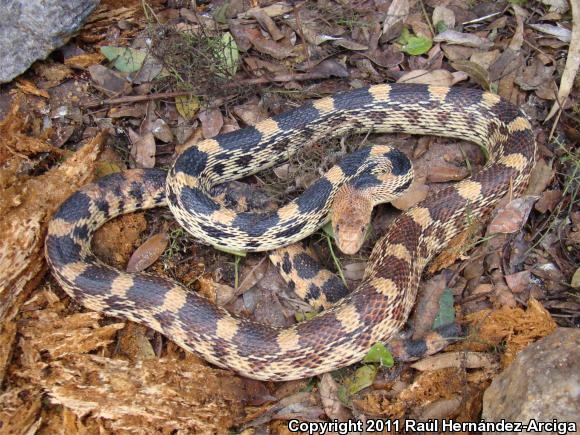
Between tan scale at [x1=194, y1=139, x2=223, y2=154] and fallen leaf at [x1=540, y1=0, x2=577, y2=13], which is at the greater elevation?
fallen leaf at [x1=540, y1=0, x2=577, y2=13]

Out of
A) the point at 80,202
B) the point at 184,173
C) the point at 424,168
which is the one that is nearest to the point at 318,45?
the point at 424,168

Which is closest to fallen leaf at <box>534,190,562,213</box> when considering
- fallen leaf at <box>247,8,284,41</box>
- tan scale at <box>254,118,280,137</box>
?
tan scale at <box>254,118,280,137</box>

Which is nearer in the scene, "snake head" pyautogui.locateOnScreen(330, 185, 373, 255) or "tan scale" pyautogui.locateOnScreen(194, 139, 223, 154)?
"snake head" pyautogui.locateOnScreen(330, 185, 373, 255)

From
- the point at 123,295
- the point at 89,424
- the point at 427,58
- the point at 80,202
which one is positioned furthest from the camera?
the point at 427,58

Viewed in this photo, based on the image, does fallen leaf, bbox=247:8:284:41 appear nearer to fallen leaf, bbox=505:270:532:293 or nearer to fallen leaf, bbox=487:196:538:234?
fallen leaf, bbox=487:196:538:234

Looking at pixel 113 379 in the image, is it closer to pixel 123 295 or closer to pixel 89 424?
pixel 89 424

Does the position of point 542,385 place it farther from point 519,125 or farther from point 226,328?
point 519,125

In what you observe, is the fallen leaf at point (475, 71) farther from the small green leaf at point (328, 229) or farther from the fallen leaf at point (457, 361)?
the fallen leaf at point (457, 361)
